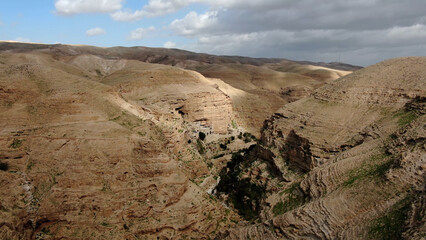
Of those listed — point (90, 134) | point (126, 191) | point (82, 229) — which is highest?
point (90, 134)

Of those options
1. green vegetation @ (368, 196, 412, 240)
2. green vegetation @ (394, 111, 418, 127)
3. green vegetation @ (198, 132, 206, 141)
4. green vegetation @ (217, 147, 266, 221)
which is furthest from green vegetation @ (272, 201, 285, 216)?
green vegetation @ (198, 132, 206, 141)

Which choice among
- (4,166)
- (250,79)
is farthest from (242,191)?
(250,79)

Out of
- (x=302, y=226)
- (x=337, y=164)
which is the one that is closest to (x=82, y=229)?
(x=302, y=226)

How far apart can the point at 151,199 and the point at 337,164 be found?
11.1 m

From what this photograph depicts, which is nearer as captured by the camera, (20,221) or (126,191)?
(20,221)

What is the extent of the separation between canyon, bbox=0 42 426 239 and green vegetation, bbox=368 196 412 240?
5 centimetres

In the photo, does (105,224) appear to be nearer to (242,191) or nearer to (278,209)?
(278,209)

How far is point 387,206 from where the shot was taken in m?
12.2

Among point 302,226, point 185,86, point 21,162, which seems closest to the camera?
point 302,226

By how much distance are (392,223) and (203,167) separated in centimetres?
1932

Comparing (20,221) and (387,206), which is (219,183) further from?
(387,206)

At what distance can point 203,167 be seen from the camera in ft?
95.9

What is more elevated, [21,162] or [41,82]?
[41,82]

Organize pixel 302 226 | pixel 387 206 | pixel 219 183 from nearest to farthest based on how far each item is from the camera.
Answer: pixel 387 206 < pixel 302 226 < pixel 219 183
